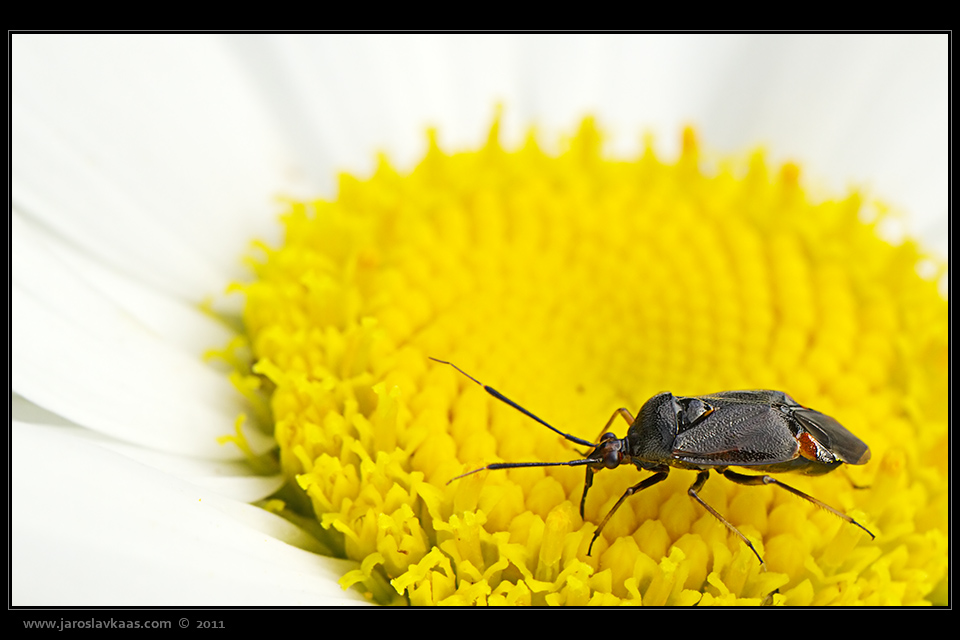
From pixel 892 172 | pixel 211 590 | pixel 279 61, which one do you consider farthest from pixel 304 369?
pixel 892 172

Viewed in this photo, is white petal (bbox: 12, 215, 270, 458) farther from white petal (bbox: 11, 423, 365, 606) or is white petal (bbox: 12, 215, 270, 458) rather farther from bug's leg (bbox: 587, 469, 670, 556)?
bug's leg (bbox: 587, 469, 670, 556)

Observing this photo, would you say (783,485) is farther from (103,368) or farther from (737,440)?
(103,368)

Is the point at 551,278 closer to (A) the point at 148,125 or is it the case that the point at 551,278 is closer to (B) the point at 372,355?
(B) the point at 372,355

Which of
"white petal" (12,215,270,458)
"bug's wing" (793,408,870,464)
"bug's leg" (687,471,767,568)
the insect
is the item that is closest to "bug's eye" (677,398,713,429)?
the insect

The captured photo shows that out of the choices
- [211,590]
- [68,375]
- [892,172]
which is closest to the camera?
[211,590]

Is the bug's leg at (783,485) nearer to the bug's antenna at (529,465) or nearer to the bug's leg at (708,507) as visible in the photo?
the bug's leg at (708,507)

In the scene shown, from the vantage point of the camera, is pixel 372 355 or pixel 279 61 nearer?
pixel 372 355

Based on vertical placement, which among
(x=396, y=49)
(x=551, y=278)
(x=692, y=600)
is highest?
(x=396, y=49)
